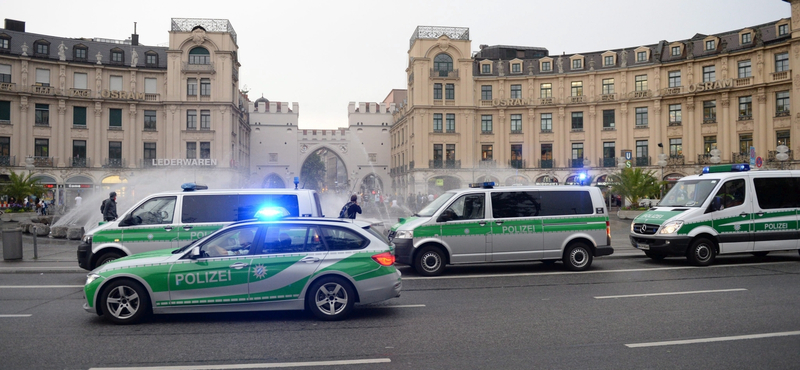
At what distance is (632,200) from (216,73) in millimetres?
39037

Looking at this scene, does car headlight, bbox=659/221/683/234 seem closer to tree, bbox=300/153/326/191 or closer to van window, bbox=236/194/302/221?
van window, bbox=236/194/302/221

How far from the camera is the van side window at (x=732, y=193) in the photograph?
1345 cm

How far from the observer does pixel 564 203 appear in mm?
12844

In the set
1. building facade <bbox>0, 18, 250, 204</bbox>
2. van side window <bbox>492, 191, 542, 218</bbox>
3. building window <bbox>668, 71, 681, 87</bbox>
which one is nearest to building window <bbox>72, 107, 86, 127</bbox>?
building facade <bbox>0, 18, 250, 204</bbox>

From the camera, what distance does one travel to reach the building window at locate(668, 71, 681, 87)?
4969cm

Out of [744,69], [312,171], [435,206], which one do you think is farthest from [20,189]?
[312,171]

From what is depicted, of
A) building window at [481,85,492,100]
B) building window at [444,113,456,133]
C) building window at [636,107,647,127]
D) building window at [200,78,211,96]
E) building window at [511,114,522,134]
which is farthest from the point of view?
building window at [481,85,492,100]

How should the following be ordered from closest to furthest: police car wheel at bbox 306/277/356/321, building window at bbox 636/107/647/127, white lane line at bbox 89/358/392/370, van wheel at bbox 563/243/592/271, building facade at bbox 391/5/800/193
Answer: white lane line at bbox 89/358/392/370 < police car wheel at bbox 306/277/356/321 < van wheel at bbox 563/243/592/271 < building facade at bbox 391/5/800/193 < building window at bbox 636/107/647/127

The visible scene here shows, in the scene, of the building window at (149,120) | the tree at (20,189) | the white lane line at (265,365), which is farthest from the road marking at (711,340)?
the building window at (149,120)

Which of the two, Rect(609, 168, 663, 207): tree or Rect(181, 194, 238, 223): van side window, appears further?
Rect(609, 168, 663, 207): tree

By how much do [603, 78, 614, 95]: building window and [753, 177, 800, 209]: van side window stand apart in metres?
40.6

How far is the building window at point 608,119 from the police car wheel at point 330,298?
1940 inches

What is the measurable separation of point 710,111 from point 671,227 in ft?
135

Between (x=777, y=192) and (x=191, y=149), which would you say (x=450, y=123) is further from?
(x=777, y=192)
